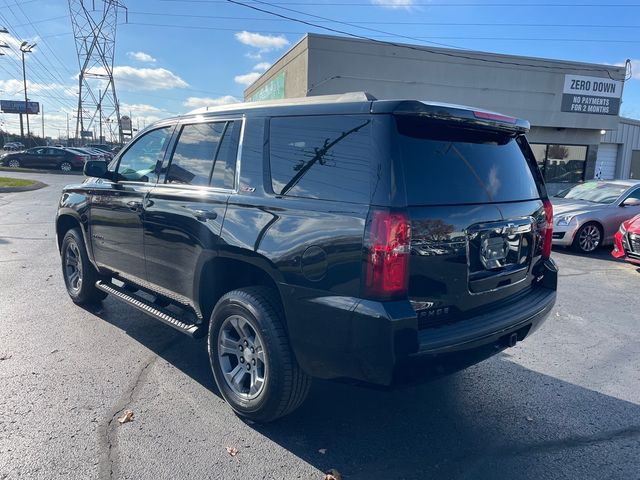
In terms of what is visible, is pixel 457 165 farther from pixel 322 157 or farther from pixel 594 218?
pixel 594 218

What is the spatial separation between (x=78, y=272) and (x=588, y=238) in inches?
351

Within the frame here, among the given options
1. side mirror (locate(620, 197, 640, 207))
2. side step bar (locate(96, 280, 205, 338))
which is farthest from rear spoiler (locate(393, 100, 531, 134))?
side mirror (locate(620, 197, 640, 207))

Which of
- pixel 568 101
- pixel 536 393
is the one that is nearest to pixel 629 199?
pixel 536 393

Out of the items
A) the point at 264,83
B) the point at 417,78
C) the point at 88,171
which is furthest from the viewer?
the point at 264,83

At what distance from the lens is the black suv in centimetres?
262

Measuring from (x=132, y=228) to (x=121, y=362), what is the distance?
1.14 meters

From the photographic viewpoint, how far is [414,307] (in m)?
2.68

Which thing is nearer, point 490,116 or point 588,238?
point 490,116

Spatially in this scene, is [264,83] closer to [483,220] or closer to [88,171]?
[88,171]

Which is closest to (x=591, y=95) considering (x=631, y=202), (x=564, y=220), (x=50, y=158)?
(x=631, y=202)

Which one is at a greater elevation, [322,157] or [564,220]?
[322,157]

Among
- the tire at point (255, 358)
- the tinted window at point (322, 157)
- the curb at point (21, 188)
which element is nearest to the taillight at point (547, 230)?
the tinted window at point (322, 157)

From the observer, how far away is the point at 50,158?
31.5m

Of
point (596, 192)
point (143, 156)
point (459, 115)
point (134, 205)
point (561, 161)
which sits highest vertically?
point (561, 161)
